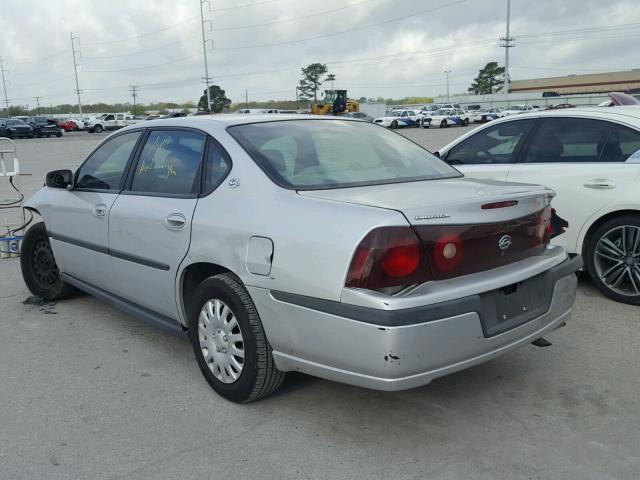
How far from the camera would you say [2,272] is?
21.2 ft

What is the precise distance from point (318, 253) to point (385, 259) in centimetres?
32

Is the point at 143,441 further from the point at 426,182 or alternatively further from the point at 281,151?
the point at 426,182

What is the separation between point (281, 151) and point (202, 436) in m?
1.63

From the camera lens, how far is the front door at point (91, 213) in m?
4.28

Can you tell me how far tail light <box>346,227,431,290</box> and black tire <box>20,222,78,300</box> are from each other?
3.60 metres

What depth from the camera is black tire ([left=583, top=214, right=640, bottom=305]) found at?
Answer: 188 inches

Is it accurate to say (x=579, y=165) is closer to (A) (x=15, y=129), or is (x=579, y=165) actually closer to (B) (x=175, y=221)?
(B) (x=175, y=221)

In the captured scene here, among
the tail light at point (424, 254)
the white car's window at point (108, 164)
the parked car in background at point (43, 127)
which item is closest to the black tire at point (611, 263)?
the tail light at point (424, 254)

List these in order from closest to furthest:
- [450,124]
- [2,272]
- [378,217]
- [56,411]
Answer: [378,217]
[56,411]
[2,272]
[450,124]

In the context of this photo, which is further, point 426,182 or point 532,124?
point 532,124

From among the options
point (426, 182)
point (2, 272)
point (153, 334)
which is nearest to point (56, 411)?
point (153, 334)

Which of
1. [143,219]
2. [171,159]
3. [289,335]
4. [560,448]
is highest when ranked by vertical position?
[171,159]

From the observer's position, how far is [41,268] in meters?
5.42

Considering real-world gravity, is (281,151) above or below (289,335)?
above
